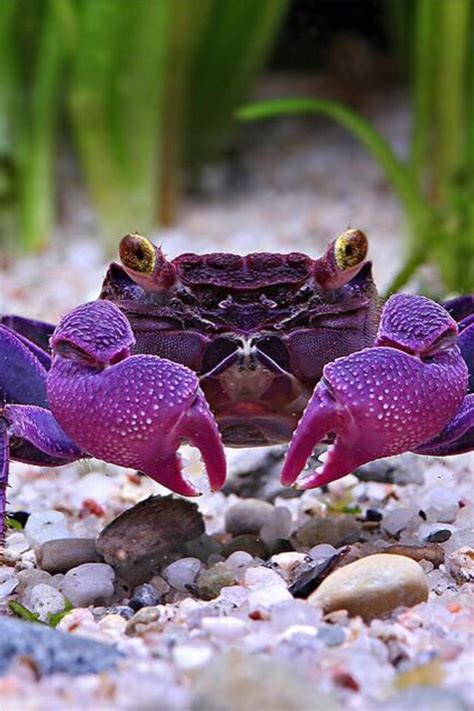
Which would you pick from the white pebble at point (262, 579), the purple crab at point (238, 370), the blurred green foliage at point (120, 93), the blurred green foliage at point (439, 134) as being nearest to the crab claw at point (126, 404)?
the purple crab at point (238, 370)

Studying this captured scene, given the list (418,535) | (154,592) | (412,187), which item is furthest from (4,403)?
(412,187)

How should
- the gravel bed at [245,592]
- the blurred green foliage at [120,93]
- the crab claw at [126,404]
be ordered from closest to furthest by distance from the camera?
the gravel bed at [245,592] < the crab claw at [126,404] < the blurred green foliage at [120,93]

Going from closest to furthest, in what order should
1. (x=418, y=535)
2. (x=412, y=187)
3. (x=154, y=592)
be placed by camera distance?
(x=154, y=592), (x=418, y=535), (x=412, y=187)

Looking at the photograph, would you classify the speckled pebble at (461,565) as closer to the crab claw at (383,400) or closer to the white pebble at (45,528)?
the crab claw at (383,400)

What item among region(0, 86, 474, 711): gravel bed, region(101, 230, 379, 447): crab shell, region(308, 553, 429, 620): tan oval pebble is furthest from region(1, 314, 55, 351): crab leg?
region(308, 553, 429, 620): tan oval pebble

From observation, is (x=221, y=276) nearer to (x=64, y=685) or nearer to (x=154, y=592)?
(x=154, y=592)

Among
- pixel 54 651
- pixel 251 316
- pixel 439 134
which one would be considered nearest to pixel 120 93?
pixel 439 134

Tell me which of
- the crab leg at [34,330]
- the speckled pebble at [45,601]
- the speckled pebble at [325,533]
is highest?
the crab leg at [34,330]
